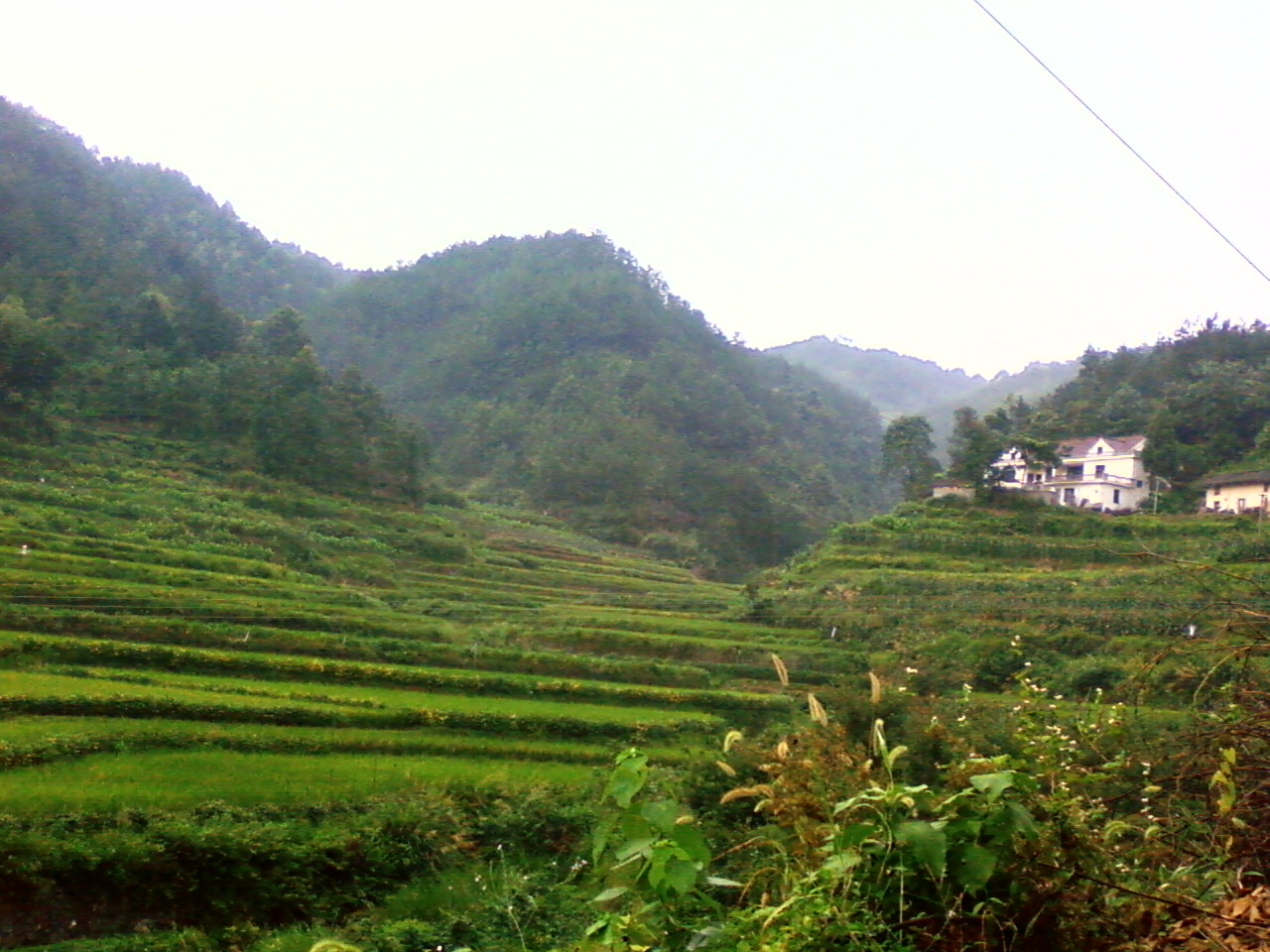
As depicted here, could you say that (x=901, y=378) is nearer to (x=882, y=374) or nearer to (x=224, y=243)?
(x=882, y=374)

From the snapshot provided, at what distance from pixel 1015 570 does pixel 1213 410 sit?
653 centimetres

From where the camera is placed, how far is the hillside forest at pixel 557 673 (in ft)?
7.26

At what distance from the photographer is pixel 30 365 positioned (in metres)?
18.7

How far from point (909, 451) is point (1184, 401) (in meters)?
9.74

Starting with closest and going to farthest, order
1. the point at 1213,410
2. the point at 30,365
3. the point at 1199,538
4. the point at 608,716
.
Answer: the point at 608,716, the point at 30,365, the point at 1199,538, the point at 1213,410

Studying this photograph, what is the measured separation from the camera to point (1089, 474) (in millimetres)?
26000

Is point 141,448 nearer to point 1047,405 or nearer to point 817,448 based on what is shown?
point 1047,405

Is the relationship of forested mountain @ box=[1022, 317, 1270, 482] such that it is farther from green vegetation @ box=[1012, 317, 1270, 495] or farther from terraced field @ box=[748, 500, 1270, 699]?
terraced field @ box=[748, 500, 1270, 699]

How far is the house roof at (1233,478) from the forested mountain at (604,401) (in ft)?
A: 57.6

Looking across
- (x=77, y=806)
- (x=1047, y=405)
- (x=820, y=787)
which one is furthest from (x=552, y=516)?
(x=820, y=787)

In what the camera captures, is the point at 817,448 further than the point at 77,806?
Yes

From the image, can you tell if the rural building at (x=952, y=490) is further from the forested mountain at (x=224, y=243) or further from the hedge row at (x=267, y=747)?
the forested mountain at (x=224, y=243)

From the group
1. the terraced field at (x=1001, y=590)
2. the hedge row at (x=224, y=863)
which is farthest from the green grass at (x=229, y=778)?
the terraced field at (x=1001, y=590)

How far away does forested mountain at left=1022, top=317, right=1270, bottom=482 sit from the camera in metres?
23.0
